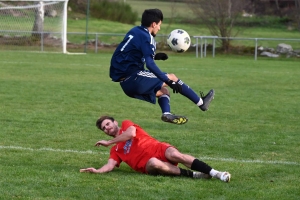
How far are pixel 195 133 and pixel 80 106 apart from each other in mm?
3984

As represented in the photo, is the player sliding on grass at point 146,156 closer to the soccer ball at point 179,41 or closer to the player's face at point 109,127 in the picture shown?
the player's face at point 109,127

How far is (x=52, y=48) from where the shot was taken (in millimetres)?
32438

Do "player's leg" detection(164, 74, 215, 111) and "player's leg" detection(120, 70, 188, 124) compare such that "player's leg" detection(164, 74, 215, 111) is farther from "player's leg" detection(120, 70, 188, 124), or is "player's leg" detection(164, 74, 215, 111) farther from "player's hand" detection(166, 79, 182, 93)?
"player's leg" detection(120, 70, 188, 124)

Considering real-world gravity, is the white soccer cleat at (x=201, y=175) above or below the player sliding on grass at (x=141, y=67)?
below

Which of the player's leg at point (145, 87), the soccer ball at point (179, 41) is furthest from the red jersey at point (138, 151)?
the soccer ball at point (179, 41)

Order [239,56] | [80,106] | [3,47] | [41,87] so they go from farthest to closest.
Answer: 1. [239,56]
2. [3,47]
3. [41,87]
4. [80,106]

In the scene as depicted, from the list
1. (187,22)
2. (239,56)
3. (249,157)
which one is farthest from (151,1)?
(249,157)

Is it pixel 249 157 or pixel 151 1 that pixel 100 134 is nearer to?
pixel 249 157

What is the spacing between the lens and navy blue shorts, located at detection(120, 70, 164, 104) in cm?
904

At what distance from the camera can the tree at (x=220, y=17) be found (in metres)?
36.4

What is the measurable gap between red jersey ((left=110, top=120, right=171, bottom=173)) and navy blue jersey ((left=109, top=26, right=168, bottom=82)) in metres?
1.20

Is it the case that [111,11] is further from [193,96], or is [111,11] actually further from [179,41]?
[193,96]

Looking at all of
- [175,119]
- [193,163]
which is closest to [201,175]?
[193,163]

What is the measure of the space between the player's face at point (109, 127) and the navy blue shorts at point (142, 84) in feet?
4.43
